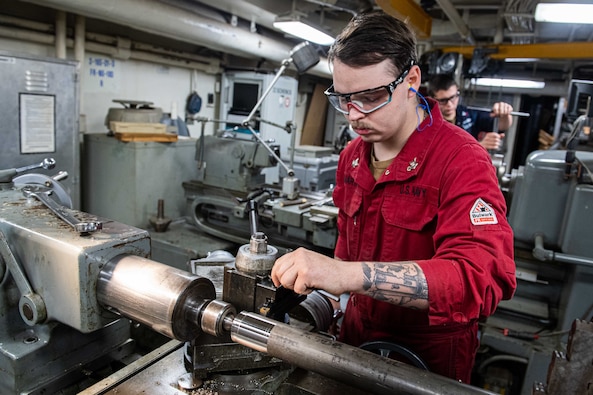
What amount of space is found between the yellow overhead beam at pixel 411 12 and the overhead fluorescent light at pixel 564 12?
0.76 meters

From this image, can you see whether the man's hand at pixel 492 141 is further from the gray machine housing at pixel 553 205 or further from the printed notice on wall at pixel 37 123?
the printed notice on wall at pixel 37 123

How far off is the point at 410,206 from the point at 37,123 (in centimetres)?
222

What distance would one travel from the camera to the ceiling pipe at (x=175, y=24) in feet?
7.88

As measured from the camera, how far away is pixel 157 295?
0.73 metres

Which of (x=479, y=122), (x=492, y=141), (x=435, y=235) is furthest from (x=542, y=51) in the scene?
(x=435, y=235)

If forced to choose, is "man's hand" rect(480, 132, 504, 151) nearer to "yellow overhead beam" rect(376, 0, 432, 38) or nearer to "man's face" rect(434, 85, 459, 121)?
"man's face" rect(434, 85, 459, 121)

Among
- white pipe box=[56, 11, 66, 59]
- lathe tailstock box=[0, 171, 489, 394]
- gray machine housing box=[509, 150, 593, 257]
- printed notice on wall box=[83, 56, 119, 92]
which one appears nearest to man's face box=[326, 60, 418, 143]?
lathe tailstock box=[0, 171, 489, 394]

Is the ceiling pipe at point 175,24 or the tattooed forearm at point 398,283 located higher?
the ceiling pipe at point 175,24

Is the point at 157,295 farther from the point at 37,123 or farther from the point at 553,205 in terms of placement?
the point at 37,123

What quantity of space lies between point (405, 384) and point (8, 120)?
2409mm

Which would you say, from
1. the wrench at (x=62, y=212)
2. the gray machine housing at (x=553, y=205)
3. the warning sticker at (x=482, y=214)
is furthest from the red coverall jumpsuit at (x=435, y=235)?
the gray machine housing at (x=553, y=205)

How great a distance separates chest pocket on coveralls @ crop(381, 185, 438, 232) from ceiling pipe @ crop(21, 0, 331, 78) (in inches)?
85.0

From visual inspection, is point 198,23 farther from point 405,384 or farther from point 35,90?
point 405,384

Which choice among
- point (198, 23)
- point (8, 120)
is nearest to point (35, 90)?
point (8, 120)
